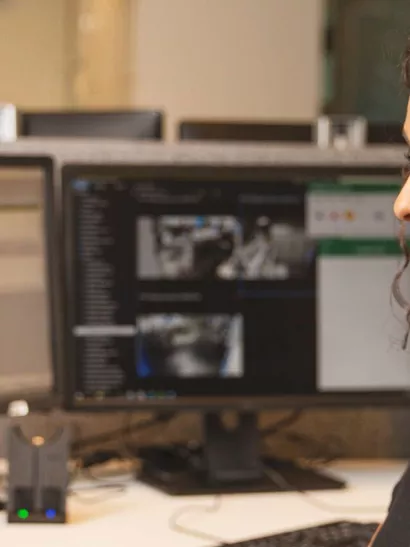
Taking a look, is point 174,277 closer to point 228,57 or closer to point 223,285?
point 223,285

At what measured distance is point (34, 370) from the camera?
129cm

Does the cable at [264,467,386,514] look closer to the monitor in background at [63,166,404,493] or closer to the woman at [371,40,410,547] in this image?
the monitor in background at [63,166,404,493]

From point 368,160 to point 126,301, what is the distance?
0.42 meters

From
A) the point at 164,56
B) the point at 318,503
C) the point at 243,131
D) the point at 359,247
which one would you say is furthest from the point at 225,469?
the point at 164,56

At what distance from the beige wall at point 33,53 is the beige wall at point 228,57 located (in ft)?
1.00

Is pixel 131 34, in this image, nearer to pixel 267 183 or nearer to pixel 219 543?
pixel 267 183

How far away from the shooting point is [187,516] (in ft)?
3.89

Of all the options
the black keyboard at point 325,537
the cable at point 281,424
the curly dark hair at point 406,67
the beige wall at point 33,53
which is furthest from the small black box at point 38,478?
the beige wall at point 33,53

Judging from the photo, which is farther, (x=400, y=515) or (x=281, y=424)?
(x=281, y=424)

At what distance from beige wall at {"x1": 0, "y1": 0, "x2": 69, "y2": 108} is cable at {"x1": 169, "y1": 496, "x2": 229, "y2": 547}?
2.63 metres

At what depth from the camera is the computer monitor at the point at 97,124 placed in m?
1.70

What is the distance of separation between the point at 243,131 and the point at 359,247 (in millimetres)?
574

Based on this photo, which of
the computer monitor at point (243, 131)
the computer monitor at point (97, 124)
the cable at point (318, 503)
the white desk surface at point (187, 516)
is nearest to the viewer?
the white desk surface at point (187, 516)

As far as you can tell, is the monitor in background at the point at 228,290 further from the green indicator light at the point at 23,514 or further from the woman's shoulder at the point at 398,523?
the woman's shoulder at the point at 398,523
